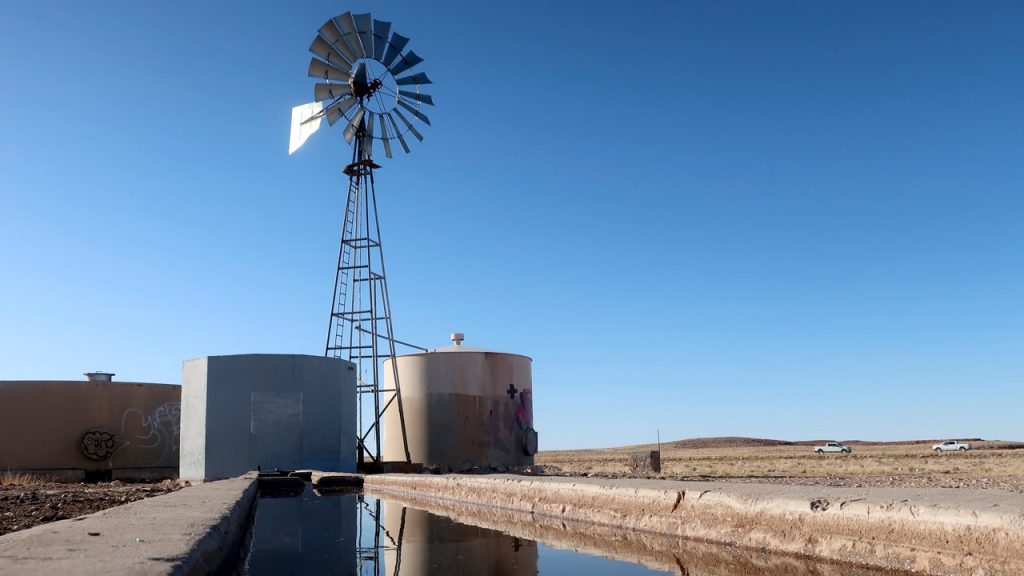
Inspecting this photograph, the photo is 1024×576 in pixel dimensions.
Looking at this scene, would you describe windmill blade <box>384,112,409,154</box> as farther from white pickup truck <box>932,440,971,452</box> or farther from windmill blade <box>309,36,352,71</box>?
white pickup truck <box>932,440,971,452</box>

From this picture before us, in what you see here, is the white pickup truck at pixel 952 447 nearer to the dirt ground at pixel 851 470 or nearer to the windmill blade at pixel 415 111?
the dirt ground at pixel 851 470

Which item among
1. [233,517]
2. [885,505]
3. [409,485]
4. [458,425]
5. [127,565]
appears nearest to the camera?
[127,565]

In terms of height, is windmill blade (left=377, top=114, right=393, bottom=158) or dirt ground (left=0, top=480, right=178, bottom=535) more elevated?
windmill blade (left=377, top=114, right=393, bottom=158)

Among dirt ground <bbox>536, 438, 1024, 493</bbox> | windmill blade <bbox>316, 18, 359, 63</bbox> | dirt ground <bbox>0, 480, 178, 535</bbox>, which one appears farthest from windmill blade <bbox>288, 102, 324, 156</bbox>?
dirt ground <bbox>0, 480, 178, 535</bbox>

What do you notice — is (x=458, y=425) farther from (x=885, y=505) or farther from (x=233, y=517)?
(x=885, y=505)

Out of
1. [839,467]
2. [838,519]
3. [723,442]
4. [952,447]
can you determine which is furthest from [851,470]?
[723,442]

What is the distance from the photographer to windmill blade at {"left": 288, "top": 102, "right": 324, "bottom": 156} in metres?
24.0

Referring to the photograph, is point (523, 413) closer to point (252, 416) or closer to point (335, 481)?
point (252, 416)

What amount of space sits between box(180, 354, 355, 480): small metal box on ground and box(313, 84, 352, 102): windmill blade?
9175 millimetres

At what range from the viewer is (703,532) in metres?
6.06

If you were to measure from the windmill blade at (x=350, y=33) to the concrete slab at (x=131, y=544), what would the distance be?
1948 centimetres

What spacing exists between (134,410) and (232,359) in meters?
7.15

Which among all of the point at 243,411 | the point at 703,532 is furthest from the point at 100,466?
the point at 703,532

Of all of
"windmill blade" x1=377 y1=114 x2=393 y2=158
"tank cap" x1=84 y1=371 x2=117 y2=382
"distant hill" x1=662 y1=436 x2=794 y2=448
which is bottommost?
"distant hill" x1=662 y1=436 x2=794 y2=448
